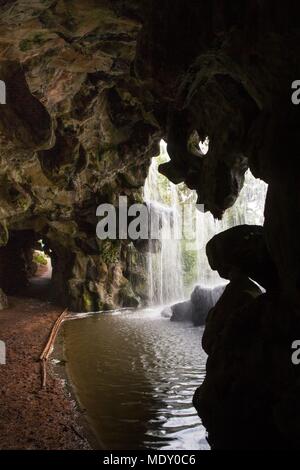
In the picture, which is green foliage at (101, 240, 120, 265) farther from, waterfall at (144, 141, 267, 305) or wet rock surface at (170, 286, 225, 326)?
wet rock surface at (170, 286, 225, 326)

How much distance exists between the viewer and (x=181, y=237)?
1382 inches

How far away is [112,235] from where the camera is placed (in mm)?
25875

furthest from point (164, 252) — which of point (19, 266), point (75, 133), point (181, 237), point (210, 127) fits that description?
point (210, 127)

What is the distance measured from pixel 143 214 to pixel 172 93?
740 inches

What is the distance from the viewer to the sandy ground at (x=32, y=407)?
22.4 feet

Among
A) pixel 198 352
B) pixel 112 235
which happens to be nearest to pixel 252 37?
pixel 198 352

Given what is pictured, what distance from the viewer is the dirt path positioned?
6812mm

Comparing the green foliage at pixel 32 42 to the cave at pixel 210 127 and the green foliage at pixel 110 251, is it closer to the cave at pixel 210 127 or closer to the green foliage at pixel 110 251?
the cave at pixel 210 127

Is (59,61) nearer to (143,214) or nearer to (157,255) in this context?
(143,214)

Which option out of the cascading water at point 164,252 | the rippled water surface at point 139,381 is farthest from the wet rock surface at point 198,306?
the cascading water at point 164,252

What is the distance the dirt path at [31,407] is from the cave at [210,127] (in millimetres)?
175

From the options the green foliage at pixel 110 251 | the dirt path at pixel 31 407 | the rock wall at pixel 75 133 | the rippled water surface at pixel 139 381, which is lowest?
the rippled water surface at pixel 139 381

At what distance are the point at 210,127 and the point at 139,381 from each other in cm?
703

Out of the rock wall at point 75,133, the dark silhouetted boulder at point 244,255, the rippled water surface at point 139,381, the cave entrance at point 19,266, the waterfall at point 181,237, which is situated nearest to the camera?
the rippled water surface at point 139,381
